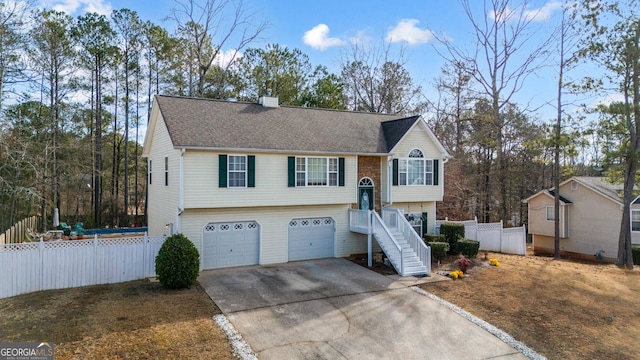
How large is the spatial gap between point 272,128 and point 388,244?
23.5 ft

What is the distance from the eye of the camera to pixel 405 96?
3356 cm

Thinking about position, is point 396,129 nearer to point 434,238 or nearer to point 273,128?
point 434,238

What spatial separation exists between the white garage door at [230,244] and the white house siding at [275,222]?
0.25 m

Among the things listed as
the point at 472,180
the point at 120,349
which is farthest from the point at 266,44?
the point at 120,349

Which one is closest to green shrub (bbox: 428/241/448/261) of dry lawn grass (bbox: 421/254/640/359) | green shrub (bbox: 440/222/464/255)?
dry lawn grass (bbox: 421/254/640/359)

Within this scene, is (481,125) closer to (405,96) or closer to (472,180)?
(472,180)

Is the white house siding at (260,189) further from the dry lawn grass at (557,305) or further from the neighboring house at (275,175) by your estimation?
the dry lawn grass at (557,305)

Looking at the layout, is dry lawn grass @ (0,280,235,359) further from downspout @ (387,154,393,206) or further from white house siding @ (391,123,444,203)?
white house siding @ (391,123,444,203)

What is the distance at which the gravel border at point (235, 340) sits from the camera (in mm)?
8281

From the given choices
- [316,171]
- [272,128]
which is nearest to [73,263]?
[272,128]

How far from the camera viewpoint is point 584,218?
26.6 meters

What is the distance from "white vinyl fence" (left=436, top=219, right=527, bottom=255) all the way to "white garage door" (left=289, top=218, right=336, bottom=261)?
243 inches

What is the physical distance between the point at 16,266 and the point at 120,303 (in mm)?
3903

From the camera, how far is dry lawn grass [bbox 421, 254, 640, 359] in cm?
984
